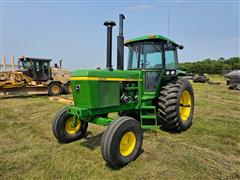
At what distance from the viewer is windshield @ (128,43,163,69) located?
468 centimetres

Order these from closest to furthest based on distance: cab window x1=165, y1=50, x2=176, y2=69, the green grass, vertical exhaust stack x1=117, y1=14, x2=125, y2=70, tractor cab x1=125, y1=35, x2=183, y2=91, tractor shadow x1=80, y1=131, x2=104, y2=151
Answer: the green grass < tractor shadow x1=80, y1=131, x2=104, y2=151 < vertical exhaust stack x1=117, y1=14, x2=125, y2=70 < tractor cab x1=125, y1=35, x2=183, y2=91 < cab window x1=165, y1=50, x2=176, y2=69

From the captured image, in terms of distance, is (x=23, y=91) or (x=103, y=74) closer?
(x=103, y=74)

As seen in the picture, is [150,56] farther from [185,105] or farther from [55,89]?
[55,89]

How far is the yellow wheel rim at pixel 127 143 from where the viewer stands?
10.8 feet

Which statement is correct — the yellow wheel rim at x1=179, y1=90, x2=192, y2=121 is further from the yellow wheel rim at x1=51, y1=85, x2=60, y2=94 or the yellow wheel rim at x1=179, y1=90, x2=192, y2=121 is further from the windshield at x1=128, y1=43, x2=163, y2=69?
the yellow wheel rim at x1=51, y1=85, x2=60, y2=94

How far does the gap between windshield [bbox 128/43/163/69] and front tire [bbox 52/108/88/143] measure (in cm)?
191

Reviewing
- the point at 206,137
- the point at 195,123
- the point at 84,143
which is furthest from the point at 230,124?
the point at 84,143

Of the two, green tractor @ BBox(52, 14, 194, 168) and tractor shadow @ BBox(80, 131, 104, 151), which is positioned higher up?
green tractor @ BBox(52, 14, 194, 168)

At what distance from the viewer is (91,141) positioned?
4188 mm

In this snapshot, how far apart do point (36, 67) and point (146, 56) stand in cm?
974

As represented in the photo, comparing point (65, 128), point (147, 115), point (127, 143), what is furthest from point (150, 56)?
point (65, 128)

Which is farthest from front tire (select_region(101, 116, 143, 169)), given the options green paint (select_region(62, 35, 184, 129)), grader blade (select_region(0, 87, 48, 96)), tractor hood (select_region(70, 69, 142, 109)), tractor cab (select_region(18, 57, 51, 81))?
tractor cab (select_region(18, 57, 51, 81))

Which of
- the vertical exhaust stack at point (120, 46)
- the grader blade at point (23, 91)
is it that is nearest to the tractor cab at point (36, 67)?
the grader blade at point (23, 91)

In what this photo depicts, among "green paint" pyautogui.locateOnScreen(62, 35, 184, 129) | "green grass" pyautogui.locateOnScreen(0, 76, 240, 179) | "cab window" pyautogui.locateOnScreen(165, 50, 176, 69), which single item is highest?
"cab window" pyautogui.locateOnScreen(165, 50, 176, 69)
